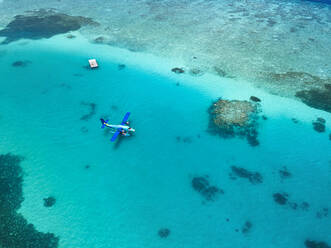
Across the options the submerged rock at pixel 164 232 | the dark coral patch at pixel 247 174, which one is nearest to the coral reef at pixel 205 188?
the dark coral patch at pixel 247 174

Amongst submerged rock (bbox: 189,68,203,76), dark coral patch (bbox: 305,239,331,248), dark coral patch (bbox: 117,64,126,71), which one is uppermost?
submerged rock (bbox: 189,68,203,76)

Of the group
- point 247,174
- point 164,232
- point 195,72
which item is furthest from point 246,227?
point 195,72

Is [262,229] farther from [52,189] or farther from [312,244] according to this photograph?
[52,189]

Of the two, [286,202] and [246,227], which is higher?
[286,202]

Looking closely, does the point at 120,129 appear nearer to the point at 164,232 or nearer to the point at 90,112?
the point at 90,112

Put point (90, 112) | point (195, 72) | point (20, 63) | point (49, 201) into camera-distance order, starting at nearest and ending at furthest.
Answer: point (49, 201)
point (90, 112)
point (195, 72)
point (20, 63)

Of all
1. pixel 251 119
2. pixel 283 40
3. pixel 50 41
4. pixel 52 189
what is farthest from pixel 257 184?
pixel 50 41

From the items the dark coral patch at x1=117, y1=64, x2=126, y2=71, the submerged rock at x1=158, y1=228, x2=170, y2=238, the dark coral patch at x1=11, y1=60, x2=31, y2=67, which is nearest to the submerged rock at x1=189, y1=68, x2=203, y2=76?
the dark coral patch at x1=117, y1=64, x2=126, y2=71

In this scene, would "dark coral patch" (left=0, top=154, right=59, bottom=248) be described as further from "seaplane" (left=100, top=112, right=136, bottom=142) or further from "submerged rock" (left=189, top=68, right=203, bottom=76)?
"submerged rock" (left=189, top=68, right=203, bottom=76)
